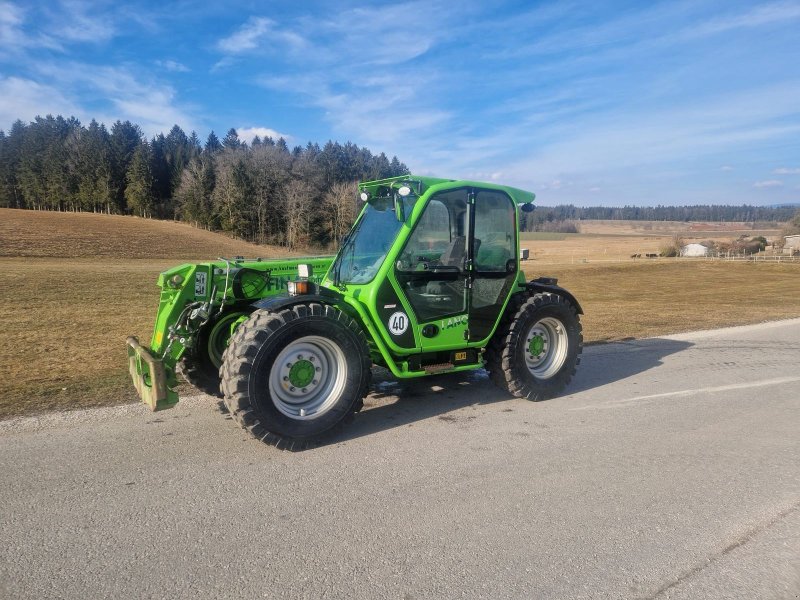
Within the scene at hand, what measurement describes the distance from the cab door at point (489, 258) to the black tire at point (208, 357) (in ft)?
7.93

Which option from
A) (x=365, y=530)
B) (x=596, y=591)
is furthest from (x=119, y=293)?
(x=596, y=591)

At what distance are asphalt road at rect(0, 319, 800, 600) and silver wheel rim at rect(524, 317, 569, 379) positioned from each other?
1.96 feet

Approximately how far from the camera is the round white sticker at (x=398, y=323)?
5.07 metres

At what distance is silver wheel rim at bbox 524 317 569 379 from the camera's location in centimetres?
617

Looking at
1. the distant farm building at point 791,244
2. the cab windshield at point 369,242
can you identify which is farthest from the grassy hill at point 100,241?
the distant farm building at point 791,244

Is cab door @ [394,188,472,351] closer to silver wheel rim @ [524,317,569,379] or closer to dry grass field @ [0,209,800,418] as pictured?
silver wheel rim @ [524,317,569,379]

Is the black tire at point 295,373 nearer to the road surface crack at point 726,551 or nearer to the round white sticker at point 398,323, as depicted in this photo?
the round white sticker at point 398,323

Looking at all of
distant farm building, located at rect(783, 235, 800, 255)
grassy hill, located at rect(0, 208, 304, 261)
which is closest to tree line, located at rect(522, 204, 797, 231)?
distant farm building, located at rect(783, 235, 800, 255)

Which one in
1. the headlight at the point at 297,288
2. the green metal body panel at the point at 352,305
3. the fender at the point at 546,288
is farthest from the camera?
the fender at the point at 546,288

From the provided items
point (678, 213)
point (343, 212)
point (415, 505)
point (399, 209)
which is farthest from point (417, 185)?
point (678, 213)

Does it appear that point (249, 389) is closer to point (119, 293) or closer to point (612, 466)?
point (612, 466)

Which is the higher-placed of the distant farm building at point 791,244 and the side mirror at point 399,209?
the side mirror at point 399,209

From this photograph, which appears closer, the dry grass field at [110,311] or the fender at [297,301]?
the fender at [297,301]

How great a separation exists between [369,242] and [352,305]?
77 cm
